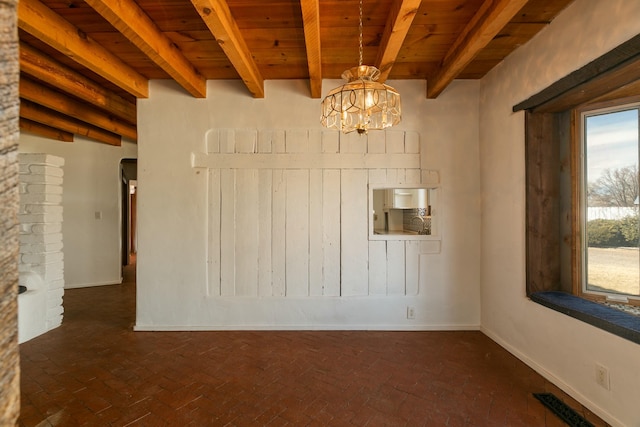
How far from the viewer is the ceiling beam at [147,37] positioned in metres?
2.10

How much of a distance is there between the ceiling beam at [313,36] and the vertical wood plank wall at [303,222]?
590 mm

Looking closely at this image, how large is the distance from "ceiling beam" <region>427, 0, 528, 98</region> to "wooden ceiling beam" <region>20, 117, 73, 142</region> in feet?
19.2

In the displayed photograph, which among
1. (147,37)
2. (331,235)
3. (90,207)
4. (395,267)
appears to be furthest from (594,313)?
(90,207)

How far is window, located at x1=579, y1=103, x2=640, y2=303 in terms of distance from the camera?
89.5 inches

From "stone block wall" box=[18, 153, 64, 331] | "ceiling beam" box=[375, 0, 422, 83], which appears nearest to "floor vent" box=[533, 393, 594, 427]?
"ceiling beam" box=[375, 0, 422, 83]

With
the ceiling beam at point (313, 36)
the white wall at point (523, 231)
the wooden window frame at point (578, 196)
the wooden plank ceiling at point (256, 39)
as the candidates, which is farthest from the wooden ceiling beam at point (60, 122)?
the wooden window frame at point (578, 196)

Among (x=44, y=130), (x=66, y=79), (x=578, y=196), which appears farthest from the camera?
(x=44, y=130)

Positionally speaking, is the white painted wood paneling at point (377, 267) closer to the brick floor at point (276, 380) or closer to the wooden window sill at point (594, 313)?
the brick floor at point (276, 380)

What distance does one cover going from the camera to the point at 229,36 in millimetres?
2342

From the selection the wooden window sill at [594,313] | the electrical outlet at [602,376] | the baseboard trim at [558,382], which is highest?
the wooden window sill at [594,313]

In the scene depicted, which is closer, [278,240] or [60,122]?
[278,240]

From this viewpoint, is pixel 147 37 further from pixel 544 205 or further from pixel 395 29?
pixel 544 205

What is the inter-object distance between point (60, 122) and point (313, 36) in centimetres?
441

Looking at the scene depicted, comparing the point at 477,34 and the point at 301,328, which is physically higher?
the point at 477,34
